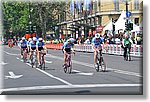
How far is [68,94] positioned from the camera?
871 cm

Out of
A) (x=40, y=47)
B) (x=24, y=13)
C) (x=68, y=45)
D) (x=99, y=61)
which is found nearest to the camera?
(x=24, y=13)

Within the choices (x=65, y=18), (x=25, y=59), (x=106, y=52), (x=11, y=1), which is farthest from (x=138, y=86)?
(x=106, y=52)

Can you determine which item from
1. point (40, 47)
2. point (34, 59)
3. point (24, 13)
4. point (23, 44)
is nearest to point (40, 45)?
point (40, 47)

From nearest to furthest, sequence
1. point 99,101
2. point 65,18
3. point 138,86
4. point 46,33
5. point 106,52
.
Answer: point 99,101, point 138,86, point 65,18, point 46,33, point 106,52

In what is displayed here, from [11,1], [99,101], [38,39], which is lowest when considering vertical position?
[99,101]

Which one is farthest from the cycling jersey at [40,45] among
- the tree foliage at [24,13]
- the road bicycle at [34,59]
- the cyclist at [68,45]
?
the cyclist at [68,45]

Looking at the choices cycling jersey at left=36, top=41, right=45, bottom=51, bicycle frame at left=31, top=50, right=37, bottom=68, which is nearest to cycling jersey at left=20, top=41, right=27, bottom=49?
bicycle frame at left=31, top=50, right=37, bottom=68

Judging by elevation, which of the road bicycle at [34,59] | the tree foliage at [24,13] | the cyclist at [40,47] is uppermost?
the tree foliage at [24,13]

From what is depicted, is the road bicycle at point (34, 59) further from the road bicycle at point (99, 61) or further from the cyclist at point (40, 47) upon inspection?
the road bicycle at point (99, 61)

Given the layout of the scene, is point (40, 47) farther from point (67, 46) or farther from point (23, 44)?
point (23, 44)

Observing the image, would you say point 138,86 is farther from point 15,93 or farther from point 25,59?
point 25,59

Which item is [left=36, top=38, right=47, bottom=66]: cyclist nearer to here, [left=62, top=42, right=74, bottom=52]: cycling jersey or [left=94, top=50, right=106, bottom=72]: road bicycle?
[left=62, top=42, right=74, bottom=52]: cycling jersey

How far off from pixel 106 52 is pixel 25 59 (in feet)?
28.8

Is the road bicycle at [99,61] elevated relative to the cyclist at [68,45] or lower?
lower
